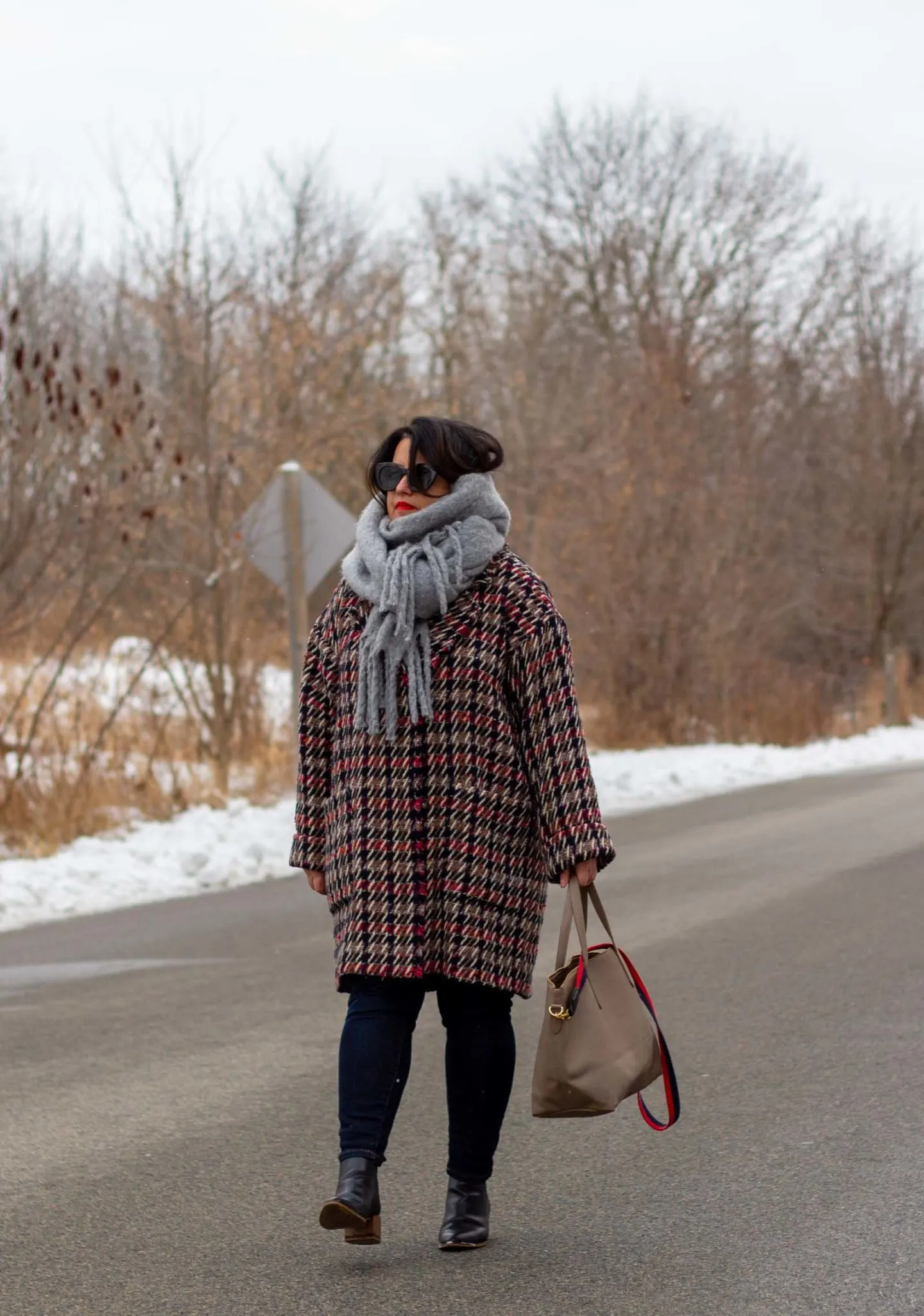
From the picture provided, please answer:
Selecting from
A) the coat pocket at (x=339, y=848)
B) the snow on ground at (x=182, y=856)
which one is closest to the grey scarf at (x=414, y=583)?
the coat pocket at (x=339, y=848)

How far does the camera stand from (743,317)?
3594 cm

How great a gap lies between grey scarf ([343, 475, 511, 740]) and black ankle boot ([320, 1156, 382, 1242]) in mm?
905

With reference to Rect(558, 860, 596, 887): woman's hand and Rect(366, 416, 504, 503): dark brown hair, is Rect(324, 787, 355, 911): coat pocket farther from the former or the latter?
Rect(366, 416, 504, 503): dark brown hair

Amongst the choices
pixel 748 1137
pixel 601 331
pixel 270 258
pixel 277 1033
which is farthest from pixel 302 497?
pixel 601 331

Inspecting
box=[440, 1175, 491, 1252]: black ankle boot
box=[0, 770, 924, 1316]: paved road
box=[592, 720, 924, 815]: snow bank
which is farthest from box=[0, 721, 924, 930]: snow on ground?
box=[440, 1175, 491, 1252]: black ankle boot

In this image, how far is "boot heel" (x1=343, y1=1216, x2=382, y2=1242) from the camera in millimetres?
3883

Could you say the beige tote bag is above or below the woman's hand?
below

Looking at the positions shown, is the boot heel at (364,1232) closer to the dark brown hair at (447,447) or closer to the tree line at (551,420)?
the dark brown hair at (447,447)

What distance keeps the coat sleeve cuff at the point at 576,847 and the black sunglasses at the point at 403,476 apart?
82 centimetres

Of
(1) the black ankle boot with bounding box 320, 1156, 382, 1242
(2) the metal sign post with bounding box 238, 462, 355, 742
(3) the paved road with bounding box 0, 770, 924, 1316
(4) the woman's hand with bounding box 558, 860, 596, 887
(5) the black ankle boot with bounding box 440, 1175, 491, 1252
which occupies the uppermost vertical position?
(2) the metal sign post with bounding box 238, 462, 355, 742

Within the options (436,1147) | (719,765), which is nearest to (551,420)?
(719,765)

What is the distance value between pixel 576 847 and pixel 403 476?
2.98 ft

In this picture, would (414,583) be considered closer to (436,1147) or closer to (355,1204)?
(355,1204)

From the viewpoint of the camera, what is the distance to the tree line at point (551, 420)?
46.3 ft
